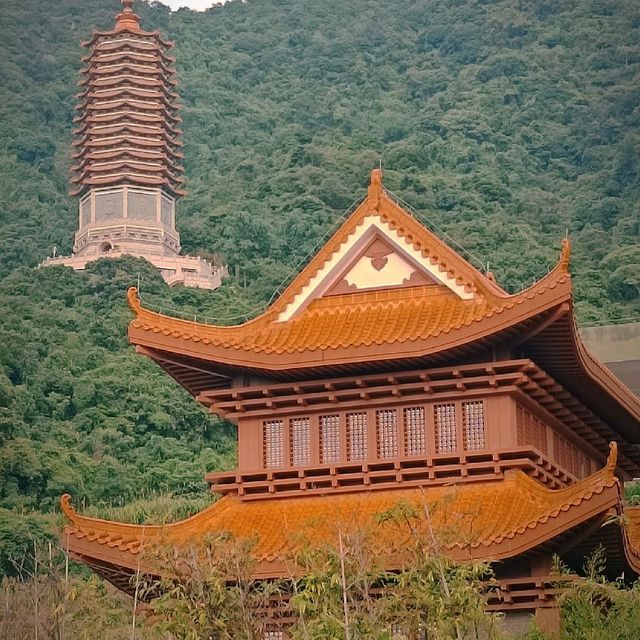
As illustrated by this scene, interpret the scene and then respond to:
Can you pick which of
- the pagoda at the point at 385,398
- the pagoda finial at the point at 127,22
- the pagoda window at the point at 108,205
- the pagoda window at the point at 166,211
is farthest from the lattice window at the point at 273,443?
the pagoda finial at the point at 127,22

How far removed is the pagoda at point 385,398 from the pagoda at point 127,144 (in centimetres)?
8931

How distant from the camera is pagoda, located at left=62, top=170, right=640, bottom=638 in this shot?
72.5 ft

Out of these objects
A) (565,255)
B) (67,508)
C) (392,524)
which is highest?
(565,255)

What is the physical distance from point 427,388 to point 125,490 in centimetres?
5344

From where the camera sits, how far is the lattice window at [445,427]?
23281 mm

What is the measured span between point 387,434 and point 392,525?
6.68ft

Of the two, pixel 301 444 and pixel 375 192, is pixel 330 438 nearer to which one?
pixel 301 444

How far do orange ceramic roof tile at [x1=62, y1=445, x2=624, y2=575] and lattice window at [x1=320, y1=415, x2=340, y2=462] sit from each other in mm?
550

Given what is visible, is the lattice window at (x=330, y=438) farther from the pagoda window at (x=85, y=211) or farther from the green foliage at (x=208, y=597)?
Answer: the pagoda window at (x=85, y=211)

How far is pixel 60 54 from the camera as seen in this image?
15225 centimetres

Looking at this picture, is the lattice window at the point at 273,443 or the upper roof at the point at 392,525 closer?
the upper roof at the point at 392,525

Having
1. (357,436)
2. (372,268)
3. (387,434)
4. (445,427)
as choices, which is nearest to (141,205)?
(372,268)

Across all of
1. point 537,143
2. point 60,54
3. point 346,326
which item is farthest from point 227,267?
point 346,326

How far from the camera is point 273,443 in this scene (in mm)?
24109
